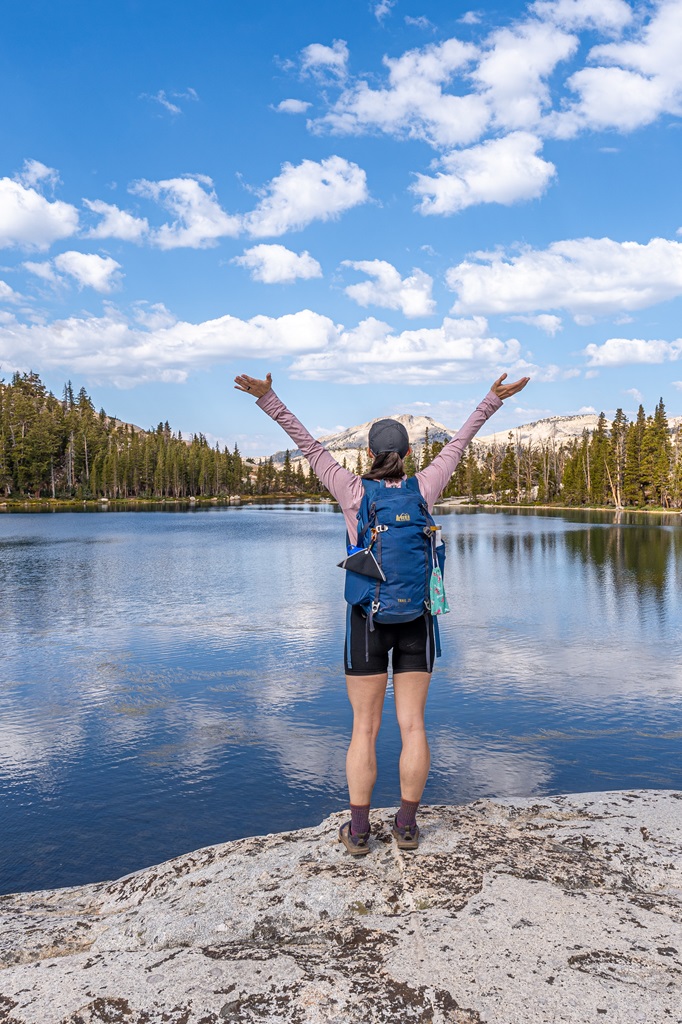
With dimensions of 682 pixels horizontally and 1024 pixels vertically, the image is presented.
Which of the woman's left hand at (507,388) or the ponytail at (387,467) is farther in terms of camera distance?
the woman's left hand at (507,388)

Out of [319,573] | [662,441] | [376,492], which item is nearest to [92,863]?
[376,492]

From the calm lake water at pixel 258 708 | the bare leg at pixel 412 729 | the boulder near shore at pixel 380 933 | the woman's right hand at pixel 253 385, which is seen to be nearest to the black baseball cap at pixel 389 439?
the woman's right hand at pixel 253 385

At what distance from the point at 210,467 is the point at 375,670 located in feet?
611

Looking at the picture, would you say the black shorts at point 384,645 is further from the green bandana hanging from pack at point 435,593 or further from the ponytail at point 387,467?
the ponytail at point 387,467

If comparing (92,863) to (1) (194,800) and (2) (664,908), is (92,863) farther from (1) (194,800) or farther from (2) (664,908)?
(2) (664,908)

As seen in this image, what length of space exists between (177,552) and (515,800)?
39.6 metres

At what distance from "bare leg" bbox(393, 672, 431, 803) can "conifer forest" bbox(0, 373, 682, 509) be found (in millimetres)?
99822

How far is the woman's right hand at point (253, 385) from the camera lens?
5.44 m

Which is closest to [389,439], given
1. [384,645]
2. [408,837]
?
[384,645]

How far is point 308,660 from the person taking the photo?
16.7 meters

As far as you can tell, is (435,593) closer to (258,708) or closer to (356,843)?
(356,843)

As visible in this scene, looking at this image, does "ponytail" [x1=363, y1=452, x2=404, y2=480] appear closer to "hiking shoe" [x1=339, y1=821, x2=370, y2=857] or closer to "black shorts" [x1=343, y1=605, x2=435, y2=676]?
"black shorts" [x1=343, y1=605, x2=435, y2=676]

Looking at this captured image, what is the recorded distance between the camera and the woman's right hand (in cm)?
544

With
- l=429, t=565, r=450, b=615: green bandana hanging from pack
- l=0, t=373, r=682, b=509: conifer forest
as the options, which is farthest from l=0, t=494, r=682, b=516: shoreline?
l=429, t=565, r=450, b=615: green bandana hanging from pack
